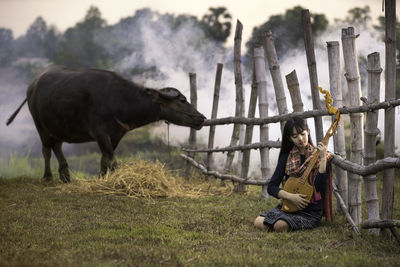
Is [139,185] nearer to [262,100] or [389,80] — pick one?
[262,100]

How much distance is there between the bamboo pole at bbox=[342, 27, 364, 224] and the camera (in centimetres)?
430

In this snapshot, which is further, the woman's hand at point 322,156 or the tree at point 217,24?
the tree at point 217,24

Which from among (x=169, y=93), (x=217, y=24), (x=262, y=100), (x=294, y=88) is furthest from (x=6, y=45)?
(x=294, y=88)

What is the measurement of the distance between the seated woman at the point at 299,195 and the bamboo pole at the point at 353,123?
0.26 m

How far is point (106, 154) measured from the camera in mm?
7066

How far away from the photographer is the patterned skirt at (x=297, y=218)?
164 inches

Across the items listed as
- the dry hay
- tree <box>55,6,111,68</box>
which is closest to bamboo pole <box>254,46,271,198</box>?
the dry hay

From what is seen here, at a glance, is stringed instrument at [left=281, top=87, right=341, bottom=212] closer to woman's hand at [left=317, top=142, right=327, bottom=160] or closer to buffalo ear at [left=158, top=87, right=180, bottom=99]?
woman's hand at [left=317, top=142, right=327, bottom=160]

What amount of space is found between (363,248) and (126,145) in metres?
11.5

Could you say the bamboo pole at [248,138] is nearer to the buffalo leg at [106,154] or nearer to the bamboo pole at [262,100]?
the bamboo pole at [262,100]

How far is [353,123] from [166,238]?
1.93 m

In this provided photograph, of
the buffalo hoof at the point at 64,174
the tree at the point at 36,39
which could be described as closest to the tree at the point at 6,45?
the tree at the point at 36,39

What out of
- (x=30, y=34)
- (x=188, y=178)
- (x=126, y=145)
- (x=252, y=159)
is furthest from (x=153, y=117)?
(x=30, y=34)

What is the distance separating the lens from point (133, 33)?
18781 millimetres
